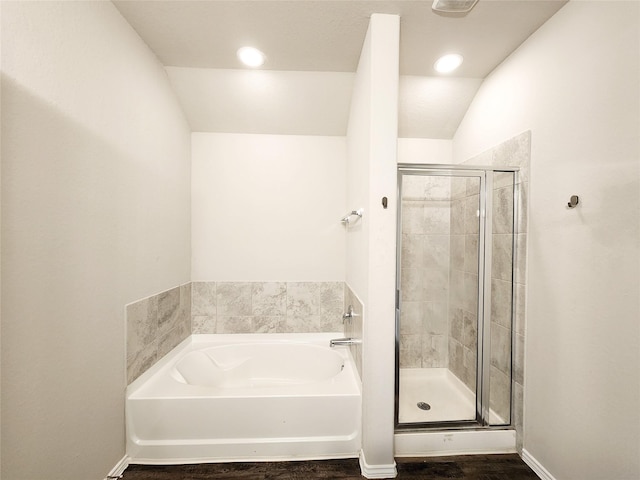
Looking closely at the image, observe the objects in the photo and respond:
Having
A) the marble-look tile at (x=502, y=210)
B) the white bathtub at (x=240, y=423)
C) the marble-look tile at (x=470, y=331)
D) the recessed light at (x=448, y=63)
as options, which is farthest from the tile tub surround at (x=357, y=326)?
the recessed light at (x=448, y=63)

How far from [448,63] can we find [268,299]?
2.23m

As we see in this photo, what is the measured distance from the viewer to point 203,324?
245 cm

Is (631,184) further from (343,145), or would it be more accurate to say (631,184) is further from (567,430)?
(343,145)

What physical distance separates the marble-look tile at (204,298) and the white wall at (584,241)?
229cm

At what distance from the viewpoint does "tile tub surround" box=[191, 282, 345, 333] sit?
8.04ft

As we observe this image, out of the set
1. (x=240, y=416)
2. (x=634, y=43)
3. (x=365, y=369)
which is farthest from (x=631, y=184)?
(x=240, y=416)

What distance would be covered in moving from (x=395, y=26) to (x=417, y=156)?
1.16 meters

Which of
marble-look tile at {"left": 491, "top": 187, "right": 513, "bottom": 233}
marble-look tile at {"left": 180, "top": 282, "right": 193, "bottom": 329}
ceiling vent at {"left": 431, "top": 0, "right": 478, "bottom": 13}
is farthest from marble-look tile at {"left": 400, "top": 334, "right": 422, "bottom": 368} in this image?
ceiling vent at {"left": 431, "top": 0, "right": 478, "bottom": 13}

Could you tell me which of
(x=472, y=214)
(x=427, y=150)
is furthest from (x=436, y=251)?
(x=427, y=150)

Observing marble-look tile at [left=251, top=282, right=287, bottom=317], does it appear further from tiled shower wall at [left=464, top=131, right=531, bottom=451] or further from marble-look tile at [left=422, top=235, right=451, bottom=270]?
tiled shower wall at [left=464, top=131, right=531, bottom=451]

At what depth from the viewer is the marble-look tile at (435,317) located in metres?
1.98

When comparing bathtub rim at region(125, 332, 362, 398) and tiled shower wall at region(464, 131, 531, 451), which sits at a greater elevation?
tiled shower wall at region(464, 131, 531, 451)

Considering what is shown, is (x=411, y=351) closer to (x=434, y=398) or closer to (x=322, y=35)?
(x=434, y=398)

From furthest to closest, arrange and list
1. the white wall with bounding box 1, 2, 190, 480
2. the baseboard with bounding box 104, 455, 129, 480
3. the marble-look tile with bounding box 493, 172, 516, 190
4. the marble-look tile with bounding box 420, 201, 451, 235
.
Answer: the marble-look tile with bounding box 420, 201, 451, 235
the marble-look tile with bounding box 493, 172, 516, 190
the baseboard with bounding box 104, 455, 129, 480
the white wall with bounding box 1, 2, 190, 480
